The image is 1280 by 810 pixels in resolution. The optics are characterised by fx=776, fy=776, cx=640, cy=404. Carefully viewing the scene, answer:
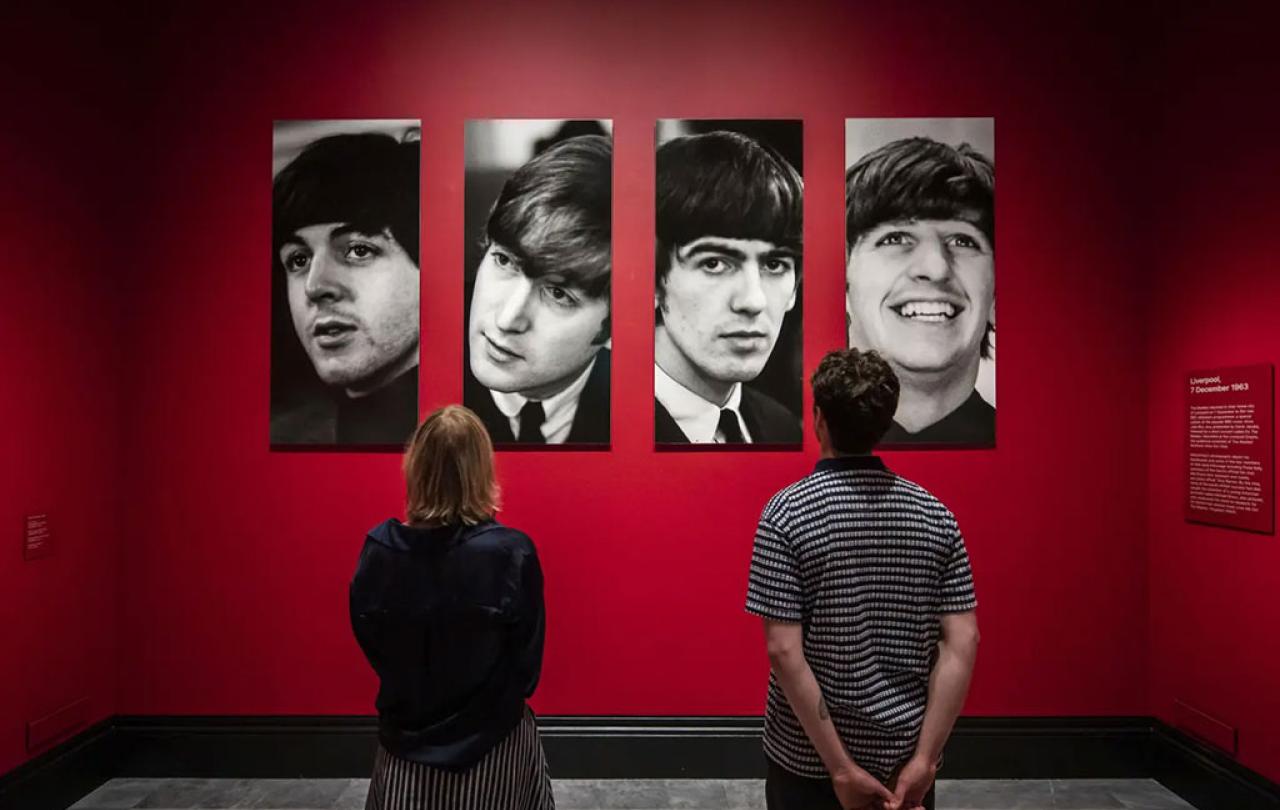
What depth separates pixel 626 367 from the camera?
3.47m

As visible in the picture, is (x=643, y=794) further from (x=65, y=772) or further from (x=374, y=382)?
(x=65, y=772)

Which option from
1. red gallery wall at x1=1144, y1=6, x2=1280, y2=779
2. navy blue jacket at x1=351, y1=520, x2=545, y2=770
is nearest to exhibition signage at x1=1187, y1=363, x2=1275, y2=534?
red gallery wall at x1=1144, y1=6, x2=1280, y2=779

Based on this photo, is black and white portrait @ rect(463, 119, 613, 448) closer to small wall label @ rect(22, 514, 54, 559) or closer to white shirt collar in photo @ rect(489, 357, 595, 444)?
white shirt collar in photo @ rect(489, 357, 595, 444)

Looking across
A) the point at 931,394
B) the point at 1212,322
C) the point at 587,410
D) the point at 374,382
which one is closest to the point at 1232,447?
the point at 1212,322

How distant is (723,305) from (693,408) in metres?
0.48

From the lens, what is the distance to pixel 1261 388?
9.57ft

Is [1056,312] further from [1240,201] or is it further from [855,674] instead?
[855,674]

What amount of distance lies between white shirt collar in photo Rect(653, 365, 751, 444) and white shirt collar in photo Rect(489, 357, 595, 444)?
0.34 m

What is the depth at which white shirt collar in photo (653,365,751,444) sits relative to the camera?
11.3ft

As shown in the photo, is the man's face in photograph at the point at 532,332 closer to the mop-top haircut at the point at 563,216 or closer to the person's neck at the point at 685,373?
the mop-top haircut at the point at 563,216

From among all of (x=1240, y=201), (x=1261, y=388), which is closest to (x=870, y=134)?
(x=1240, y=201)

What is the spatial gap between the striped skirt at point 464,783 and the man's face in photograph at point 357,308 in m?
1.99

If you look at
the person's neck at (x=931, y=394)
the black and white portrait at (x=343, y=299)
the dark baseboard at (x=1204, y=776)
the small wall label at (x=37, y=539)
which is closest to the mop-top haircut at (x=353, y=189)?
the black and white portrait at (x=343, y=299)

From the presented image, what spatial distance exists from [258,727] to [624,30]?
3.53m
